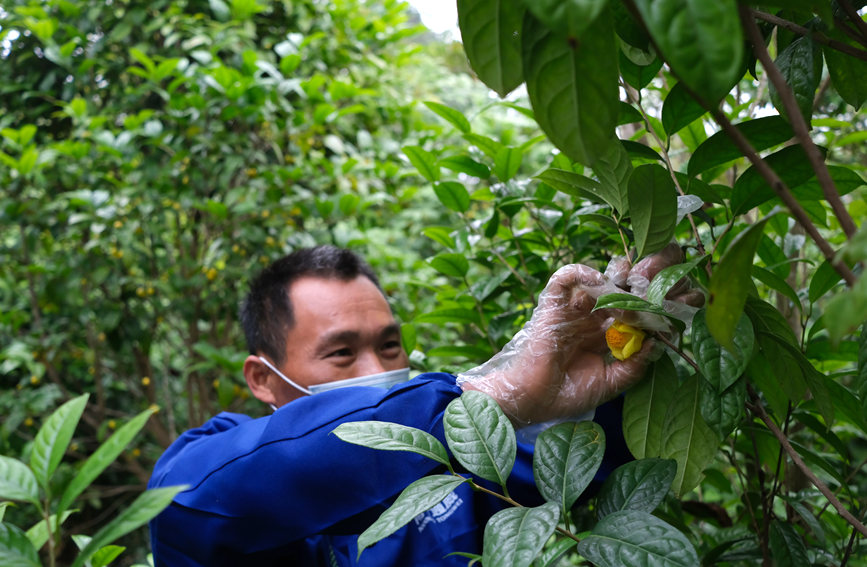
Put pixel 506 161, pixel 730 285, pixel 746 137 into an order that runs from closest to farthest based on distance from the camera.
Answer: pixel 730 285, pixel 746 137, pixel 506 161

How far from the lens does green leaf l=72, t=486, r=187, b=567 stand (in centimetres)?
46

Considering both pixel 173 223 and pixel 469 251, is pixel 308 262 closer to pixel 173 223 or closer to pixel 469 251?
pixel 469 251

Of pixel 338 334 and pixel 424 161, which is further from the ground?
pixel 424 161

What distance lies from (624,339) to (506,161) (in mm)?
485

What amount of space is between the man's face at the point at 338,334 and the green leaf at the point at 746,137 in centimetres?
93

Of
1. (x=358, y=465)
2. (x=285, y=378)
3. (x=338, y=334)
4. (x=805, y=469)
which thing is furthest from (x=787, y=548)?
(x=285, y=378)

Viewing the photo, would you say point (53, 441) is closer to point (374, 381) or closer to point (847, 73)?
point (847, 73)

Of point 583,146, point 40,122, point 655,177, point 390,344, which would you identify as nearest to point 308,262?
point 390,344

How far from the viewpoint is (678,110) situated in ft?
2.54

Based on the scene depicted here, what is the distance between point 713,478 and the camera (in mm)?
1207

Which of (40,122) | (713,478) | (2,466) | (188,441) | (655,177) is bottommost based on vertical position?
(713,478)

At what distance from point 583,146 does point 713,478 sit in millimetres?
930

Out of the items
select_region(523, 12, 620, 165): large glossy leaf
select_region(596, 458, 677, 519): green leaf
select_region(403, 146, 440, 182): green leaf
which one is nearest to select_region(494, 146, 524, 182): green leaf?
select_region(403, 146, 440, 182): green leaf

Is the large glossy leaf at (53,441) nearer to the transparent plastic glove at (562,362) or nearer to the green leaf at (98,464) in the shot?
the green leaf at (98,464)
